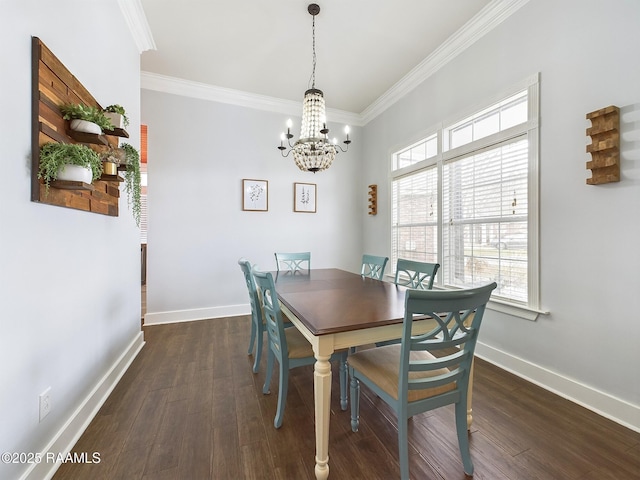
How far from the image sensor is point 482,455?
142 centimetres

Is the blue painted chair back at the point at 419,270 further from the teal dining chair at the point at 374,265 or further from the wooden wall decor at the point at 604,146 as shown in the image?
the wooden wall decor at the point at 604,146

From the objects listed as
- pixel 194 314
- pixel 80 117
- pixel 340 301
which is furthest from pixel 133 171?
pixel 194 314

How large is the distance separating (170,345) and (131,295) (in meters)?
0.66

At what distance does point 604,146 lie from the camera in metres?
1.68

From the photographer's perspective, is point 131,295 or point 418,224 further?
point 418,224

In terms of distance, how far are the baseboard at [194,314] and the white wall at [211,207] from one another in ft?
0.04

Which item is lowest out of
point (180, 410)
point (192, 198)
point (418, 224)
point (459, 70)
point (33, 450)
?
point (180, 410)

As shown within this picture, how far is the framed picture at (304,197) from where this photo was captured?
163 inches

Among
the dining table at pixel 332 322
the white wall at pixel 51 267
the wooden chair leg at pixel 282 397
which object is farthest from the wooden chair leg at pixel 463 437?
the white wall at pixel 51 267

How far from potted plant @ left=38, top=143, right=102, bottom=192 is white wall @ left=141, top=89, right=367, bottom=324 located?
7.51ft

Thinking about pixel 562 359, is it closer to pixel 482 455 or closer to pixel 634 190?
pixel 482 455

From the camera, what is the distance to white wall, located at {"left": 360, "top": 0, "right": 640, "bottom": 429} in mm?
1641

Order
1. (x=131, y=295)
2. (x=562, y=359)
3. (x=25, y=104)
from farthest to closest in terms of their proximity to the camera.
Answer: (x=131, y=295), (x=562, y=359), (x=25, y=104)

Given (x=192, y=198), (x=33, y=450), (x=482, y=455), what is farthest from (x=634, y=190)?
(x=192, y=198)
